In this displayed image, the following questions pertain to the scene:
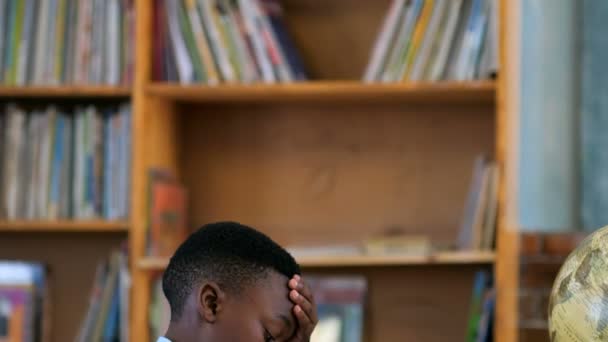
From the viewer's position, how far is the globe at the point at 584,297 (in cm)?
130

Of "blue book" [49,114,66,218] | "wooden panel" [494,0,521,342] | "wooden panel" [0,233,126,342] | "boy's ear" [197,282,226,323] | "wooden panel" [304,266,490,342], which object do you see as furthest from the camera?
"wooden panel" [0,233,126,342]

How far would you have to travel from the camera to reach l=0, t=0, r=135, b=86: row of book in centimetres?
299

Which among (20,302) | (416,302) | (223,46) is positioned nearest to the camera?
(223,46)

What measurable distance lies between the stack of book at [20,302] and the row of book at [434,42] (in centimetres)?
Result: 109

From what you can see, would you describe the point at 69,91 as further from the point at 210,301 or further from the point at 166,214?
the point at 210,301

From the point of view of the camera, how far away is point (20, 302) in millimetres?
3053

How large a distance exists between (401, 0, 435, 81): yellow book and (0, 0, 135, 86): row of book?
29.1 inches

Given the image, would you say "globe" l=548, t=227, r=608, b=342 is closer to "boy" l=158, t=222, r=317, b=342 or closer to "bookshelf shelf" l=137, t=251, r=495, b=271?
"boy" l=158, t=222, r=317, b=342

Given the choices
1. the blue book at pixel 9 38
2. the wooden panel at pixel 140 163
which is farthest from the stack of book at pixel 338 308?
the blue book at pixel 9 38

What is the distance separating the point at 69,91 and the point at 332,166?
2.53 feet

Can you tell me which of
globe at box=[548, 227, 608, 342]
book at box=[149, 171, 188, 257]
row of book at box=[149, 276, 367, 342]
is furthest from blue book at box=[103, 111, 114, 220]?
globe at box=[548, 227, 608, 342]

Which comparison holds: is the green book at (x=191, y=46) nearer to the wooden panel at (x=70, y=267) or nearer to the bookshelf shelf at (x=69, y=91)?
the bookshelf shelf at (x=69, y=91)

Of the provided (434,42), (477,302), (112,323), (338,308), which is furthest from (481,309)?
(112,323)

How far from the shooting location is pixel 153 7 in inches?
118
